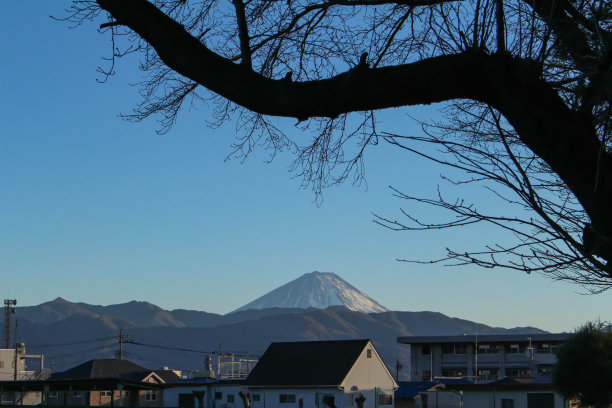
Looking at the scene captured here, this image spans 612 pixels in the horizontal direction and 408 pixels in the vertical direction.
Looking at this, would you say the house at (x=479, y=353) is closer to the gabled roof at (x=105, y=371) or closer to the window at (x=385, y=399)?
the window at (x=385, y=399)

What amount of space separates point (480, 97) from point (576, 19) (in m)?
0.68

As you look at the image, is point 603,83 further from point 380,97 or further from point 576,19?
point 380,97

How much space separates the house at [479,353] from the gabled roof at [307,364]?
947 inches

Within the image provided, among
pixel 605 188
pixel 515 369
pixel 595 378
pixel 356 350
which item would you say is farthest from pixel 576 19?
pixel 515 369

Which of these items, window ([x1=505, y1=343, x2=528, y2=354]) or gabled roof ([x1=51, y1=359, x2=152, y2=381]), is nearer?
gabled roof ([x1=51, y1=359, x2=152, y2=381])

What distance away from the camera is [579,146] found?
10.8 ft

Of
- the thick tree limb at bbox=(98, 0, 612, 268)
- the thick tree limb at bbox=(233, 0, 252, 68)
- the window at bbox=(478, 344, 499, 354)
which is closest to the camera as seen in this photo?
the thick tree limb at bbox=(98, 0, 612, 268)

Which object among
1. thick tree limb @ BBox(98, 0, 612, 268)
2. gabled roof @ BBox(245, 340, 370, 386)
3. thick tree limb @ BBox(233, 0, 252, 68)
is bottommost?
gabled roof @ BBox(245, 340, 370, 386)

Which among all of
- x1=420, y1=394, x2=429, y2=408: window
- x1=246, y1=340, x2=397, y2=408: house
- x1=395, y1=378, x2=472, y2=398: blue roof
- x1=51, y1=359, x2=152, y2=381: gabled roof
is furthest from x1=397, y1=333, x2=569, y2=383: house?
x1=51, y1=359, x2=152, y2=381: gabled roof

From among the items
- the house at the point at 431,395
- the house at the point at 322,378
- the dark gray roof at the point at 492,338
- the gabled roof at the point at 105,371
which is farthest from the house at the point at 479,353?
the gabled roof at the point at 105,371

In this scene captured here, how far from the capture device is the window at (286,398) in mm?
47812

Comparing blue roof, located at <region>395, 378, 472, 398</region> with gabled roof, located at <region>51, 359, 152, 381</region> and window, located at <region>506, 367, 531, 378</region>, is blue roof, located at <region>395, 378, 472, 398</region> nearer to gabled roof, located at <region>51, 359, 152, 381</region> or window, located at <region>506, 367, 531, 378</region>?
window, located at <region>506, 367, 531, 378</region>

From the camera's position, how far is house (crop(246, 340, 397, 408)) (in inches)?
1859

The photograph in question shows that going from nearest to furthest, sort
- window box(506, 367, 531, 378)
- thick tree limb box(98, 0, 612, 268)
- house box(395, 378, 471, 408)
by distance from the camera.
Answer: thick tree limb box(98, 0, 612, 268)
house box(395, 378, 471, 408)
window box(506, 367, 531, 378)
